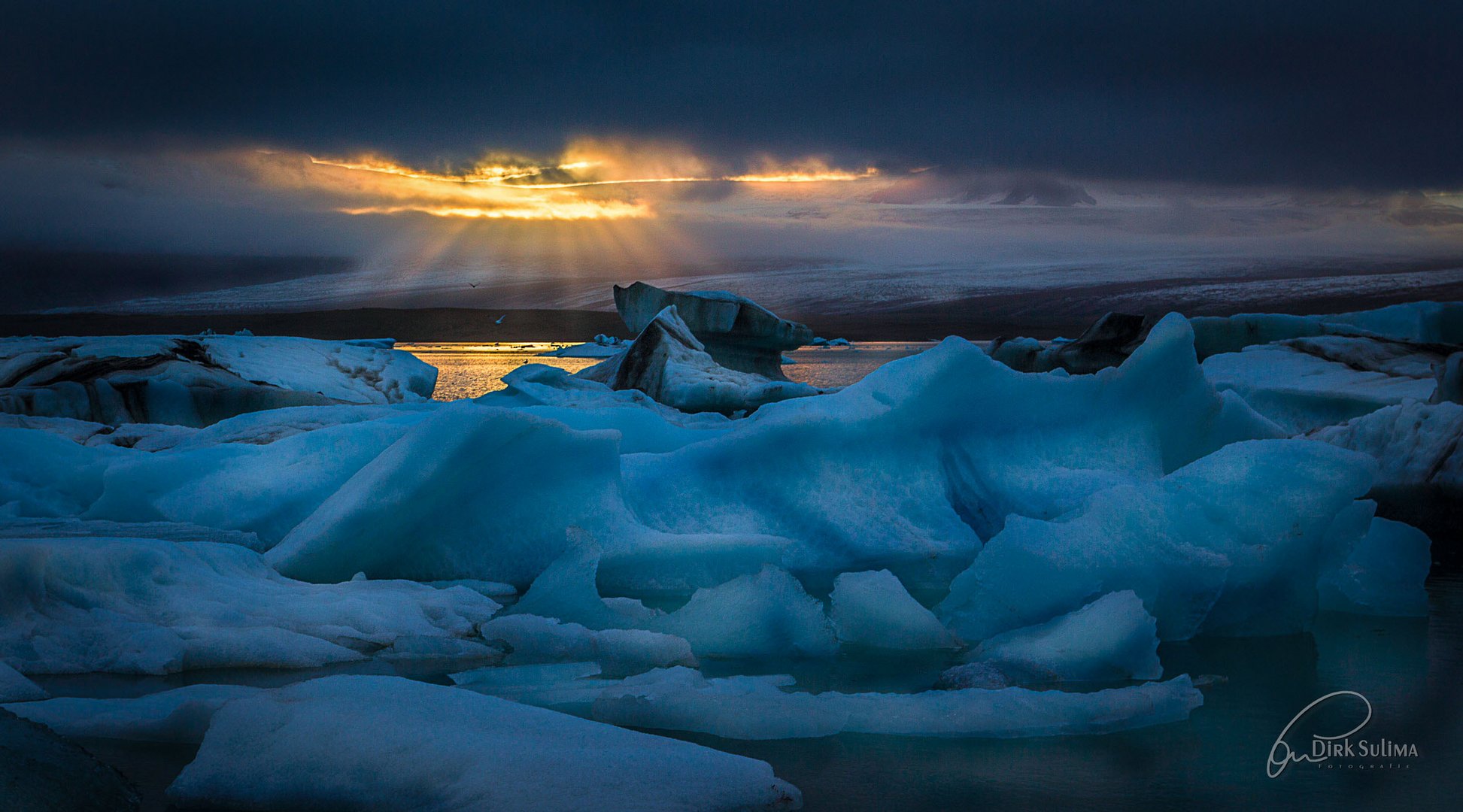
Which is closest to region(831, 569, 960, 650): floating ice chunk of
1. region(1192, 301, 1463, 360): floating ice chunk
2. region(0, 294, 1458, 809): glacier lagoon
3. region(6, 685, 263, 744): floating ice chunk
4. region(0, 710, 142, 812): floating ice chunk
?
region(0, 294, 1458, 809): glacier lagoon

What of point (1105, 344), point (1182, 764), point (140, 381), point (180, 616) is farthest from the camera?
point (1105, 344)

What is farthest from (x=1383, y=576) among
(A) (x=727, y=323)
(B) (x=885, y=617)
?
(A) (x=727, y=323)

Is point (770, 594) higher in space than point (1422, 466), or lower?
higher

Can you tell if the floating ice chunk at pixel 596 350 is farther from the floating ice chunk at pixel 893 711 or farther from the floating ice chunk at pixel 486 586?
the floating ice chunk at pixel 893 711

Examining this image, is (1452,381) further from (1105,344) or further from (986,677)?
(1105,344)

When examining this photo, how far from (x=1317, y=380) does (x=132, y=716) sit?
827 cm

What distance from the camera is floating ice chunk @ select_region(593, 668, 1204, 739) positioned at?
2199 millimetres

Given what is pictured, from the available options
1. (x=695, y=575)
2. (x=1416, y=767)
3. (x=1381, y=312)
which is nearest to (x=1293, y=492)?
(x=1416, y=767)

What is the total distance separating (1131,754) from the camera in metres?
2.13

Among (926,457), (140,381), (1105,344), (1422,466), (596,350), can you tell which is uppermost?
(140,381)

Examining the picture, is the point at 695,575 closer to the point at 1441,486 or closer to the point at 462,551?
the point at 462,551

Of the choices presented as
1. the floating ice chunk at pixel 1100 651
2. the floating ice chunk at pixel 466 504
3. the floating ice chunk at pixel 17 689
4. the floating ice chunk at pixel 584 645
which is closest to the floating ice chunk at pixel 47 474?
the floating ice chunk at pixel 466 504

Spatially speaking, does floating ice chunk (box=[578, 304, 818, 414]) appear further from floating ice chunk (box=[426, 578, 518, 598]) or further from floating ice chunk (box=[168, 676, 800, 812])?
floating ice chunk (box=[168, 676, 800, 812])

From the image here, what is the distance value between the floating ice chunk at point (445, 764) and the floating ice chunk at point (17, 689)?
643mm
